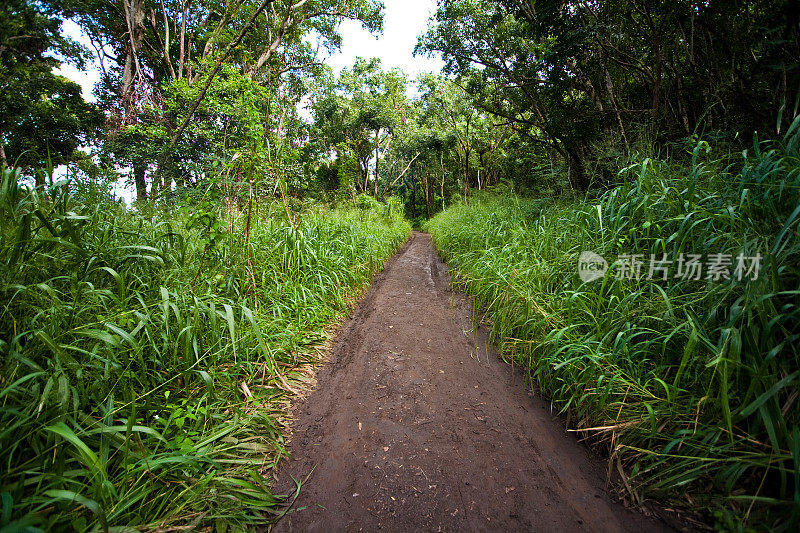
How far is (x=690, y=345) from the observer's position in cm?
137

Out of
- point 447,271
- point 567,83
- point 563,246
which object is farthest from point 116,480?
point 567,83

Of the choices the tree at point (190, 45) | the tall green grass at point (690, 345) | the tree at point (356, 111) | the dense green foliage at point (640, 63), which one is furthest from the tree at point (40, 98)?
the tall green grass at point (690, 345)

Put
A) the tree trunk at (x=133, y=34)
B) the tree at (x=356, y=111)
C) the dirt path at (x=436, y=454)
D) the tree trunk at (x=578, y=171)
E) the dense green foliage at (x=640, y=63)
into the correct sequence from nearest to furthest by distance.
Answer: the dirt path at (x=436, y=454), the dense green foliage at (x=640, y=63), the tree trunk at (x=578, y=171), the tree trunk at (x=133, y=34), the tree at (x=356, y=111)

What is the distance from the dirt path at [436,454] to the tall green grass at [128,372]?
0.27 metres

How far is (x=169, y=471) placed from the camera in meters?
1.23

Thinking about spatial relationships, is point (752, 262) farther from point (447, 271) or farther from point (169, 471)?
point (447, 271)

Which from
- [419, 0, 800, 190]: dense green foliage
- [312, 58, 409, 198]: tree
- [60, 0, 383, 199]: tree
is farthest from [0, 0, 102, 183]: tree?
[419, 0, 800, 190]: dense green foliage

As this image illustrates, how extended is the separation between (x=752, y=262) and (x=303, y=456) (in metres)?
2.54

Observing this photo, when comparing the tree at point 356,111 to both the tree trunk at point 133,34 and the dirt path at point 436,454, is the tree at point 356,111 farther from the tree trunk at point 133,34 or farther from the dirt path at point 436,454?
the dirt path at point 436,454

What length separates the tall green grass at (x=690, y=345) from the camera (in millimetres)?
1132

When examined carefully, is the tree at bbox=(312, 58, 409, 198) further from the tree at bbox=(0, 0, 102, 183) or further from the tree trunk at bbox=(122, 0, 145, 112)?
the tree at bbox=(0, 0, 102, 183)

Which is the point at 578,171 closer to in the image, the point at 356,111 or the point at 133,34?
the point at 356,111

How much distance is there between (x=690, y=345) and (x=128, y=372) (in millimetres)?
2791

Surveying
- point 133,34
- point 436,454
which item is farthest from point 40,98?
point 436,454
